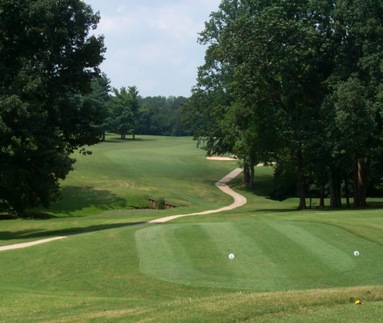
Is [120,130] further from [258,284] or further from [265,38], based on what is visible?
[258,284]

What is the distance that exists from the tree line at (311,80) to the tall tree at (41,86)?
43.2 ft

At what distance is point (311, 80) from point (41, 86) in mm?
21078

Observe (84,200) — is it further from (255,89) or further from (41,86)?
(41,86)

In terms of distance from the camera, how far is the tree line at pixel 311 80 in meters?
34.8

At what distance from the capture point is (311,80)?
3888cm

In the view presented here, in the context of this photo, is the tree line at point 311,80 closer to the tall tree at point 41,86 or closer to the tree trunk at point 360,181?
the tree trunk at point 360,181

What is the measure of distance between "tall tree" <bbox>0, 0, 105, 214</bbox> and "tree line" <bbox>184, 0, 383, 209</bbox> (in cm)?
1316

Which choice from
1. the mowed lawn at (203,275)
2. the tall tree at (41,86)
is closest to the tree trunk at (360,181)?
the mowed lawn at (203,275)

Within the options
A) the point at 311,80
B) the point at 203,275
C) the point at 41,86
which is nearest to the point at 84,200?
the point at 311,80

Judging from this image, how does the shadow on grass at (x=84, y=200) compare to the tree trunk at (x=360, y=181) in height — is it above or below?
below

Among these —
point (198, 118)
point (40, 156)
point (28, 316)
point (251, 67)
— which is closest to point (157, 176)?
point (198, 118)

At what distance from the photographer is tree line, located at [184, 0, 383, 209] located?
3478 cm

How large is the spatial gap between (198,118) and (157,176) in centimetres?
981

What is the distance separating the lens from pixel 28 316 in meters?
9.59
